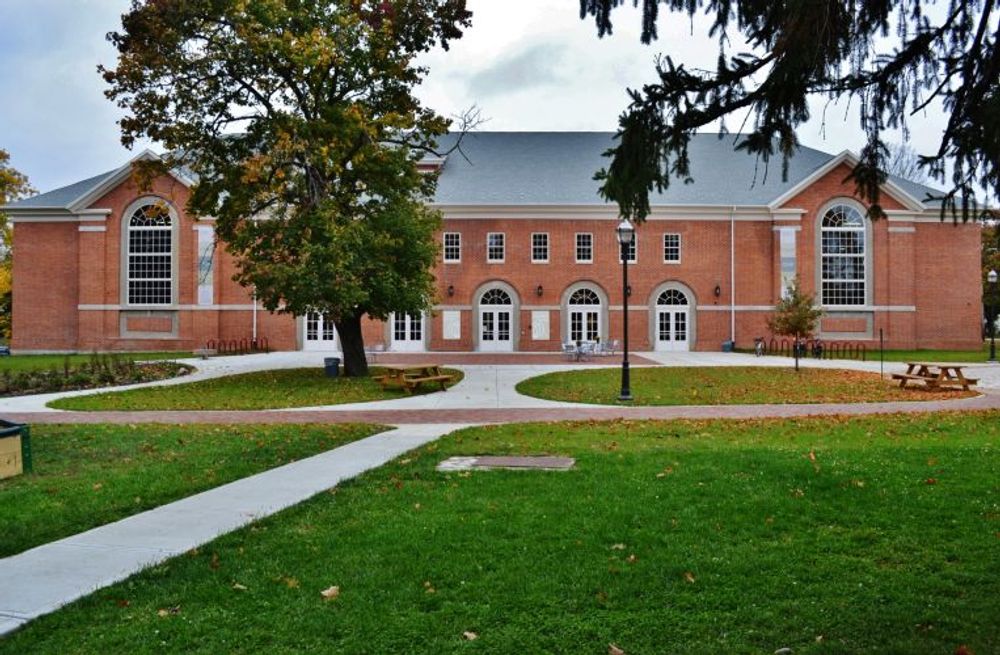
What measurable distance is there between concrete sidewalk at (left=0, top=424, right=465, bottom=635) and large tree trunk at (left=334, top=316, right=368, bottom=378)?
15316 mm

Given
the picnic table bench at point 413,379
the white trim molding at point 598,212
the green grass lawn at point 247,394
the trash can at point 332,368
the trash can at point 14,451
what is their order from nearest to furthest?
the trash can at point 14,451
the green grass lawn at point 247,394
the picnic table bench at point 413,379
the trash can at point 332,368
the white trim molding at point 598,212

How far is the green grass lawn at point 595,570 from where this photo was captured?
158 inches

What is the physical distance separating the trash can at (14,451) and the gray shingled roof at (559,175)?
33.0 metres

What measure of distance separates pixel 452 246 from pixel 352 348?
17.1 m

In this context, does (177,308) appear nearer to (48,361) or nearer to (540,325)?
(48,361)

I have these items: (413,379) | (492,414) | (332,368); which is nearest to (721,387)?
(492,414)

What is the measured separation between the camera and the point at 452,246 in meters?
41.5

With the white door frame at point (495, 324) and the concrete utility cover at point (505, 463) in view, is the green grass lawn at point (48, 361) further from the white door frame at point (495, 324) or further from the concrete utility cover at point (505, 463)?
the concrete utility cover at point (505, 463)

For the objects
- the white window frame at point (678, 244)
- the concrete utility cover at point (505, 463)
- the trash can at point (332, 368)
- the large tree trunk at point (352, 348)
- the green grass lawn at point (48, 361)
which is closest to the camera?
the concrete utility cover at point (505, 463)

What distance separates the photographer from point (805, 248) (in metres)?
40.9

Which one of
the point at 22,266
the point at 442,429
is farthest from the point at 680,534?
the point at 22,266

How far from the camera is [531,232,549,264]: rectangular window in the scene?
4119cm

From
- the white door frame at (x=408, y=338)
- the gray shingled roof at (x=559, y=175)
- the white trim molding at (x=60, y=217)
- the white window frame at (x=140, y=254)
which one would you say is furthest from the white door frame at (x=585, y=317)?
the white trim molding at (x=60, y=217)

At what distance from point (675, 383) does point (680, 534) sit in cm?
1623
